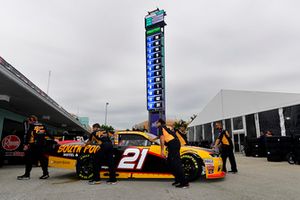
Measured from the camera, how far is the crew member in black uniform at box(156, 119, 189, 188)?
516 centimetres

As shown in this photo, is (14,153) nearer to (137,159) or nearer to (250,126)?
(137,159)

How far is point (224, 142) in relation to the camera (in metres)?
7.59

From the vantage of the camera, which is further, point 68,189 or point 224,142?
point 224,142

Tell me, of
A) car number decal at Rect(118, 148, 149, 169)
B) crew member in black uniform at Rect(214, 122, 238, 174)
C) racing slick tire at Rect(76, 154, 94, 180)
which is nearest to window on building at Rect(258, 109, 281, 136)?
crew member in black uniform at Rect(214, 122, 238, 174)

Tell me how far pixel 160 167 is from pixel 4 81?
717 cm

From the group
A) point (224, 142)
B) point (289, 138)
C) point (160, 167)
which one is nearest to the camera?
point (160, 167)

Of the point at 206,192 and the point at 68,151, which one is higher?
the point at 68,151

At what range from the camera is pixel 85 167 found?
20.8 feet

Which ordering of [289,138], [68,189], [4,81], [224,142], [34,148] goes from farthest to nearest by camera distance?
[289,138], [4,81], [224,142], [34,148], [68,189]

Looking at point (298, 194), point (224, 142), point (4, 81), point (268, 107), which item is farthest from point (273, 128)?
point (4, 81)

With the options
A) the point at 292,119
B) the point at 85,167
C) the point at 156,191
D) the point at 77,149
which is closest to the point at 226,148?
the point at 156,191

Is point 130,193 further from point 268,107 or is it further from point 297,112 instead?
point 268,107

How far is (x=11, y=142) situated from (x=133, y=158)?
701cm

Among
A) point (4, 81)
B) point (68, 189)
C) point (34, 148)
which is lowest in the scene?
point (68, 189)
